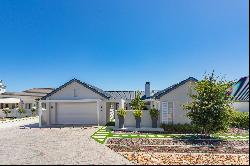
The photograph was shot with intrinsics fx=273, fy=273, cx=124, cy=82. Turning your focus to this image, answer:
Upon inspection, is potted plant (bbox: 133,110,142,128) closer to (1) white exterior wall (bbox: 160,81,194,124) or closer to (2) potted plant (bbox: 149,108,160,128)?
(2) potted plant (bbox: 149,108,160,128)

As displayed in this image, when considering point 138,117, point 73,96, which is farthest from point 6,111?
point 138,117

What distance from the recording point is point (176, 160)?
38.4ft

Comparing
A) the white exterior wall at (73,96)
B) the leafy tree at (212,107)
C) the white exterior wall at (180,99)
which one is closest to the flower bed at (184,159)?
the leafy tree at (212,107)

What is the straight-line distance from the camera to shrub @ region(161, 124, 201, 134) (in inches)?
854

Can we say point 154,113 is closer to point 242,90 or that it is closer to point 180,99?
point 180,99

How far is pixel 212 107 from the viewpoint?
1783 centimetres

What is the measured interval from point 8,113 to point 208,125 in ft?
118

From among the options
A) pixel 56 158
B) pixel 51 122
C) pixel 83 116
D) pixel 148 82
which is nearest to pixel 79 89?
pixel 83 116

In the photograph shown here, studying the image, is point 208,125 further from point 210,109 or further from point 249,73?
point 249,73

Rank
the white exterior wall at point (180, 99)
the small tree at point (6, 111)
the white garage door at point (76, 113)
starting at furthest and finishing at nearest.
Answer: the small tree at point (6, 111) → the white garage door at point (76, 113) → the white exterior wall at point (180, 99)

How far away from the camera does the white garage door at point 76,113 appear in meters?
29.4

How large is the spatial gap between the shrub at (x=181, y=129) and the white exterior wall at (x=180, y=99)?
75 cm

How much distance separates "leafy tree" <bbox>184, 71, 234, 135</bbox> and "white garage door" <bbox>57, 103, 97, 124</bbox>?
44.3 feet

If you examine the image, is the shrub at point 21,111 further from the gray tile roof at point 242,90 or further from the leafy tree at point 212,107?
the gray tile roof at point 242,90
